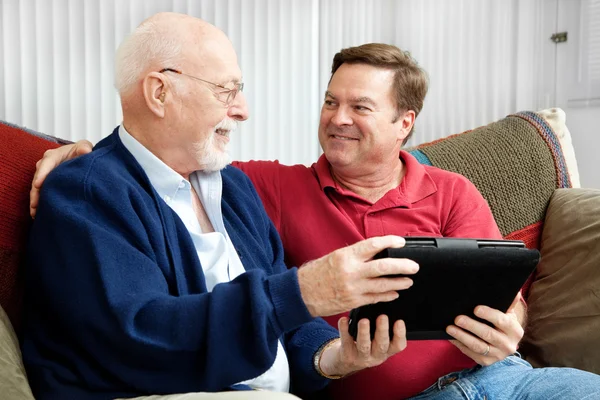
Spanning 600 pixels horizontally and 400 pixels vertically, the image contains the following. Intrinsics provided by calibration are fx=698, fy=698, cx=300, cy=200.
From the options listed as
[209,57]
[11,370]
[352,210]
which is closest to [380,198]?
[352,210]

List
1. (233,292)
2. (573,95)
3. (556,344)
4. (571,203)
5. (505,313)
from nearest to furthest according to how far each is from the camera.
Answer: (233,292) → (505,313) → (556,344) → (571,203) → (573,95)

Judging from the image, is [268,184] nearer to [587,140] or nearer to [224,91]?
[224,91]

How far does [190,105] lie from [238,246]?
1.02ft

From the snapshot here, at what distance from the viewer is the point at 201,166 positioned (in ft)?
4.72

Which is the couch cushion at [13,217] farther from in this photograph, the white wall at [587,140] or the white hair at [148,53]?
the white wall at [587,140]

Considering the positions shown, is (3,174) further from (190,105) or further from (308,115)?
(308,115)

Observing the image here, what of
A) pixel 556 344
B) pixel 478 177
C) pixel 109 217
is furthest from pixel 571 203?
pixel 109 217

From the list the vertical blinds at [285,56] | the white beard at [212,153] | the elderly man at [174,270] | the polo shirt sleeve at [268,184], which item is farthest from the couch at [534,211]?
the vertical blinds at [285,56]

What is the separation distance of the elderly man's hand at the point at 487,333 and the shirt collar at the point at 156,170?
0.60 meters

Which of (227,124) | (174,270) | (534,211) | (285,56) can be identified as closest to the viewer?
(174,270)

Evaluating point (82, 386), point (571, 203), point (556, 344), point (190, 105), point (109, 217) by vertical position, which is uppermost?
point (190, 105)

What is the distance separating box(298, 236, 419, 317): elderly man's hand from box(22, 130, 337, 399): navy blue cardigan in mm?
27

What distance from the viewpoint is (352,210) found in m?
1.79

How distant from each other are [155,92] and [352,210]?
64cm
